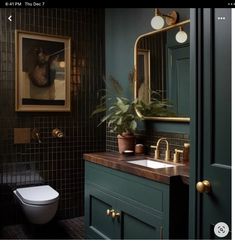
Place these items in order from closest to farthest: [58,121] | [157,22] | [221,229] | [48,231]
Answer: [221,229]
[157,22]
[48,231]
[58,121]

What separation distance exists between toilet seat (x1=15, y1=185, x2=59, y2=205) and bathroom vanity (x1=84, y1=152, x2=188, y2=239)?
27 cm

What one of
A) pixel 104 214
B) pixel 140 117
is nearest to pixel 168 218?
pixel 104 214

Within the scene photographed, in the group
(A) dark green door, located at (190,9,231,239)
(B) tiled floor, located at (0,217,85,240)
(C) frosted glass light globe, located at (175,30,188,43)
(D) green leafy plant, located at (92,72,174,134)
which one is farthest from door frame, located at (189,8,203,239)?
(B) tiled floor, located at (0,217,85,240)

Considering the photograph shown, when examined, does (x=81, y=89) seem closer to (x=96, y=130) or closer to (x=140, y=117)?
(x=96, y=130)

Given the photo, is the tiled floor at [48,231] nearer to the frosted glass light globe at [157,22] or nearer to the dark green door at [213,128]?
the dark green door at [213,128]

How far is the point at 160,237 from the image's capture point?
4.66 ft

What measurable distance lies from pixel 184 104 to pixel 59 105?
1134mm

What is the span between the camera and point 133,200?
5.26ft

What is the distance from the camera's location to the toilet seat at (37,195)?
6.89ft

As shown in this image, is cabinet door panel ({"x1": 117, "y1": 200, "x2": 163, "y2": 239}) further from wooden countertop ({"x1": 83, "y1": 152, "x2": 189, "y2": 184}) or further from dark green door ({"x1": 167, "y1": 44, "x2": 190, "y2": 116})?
dark green door ({"x1": 167, "y1": 44, "x2": 190, "y2": 116})

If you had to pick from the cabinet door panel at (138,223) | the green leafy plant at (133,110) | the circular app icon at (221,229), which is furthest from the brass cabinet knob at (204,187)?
the green leafy plant at (133,110)

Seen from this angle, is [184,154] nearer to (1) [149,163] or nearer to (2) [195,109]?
(1) [149,163]

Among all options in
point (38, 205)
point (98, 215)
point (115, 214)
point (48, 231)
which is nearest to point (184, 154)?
point (115, 214)

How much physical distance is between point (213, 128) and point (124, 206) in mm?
792
